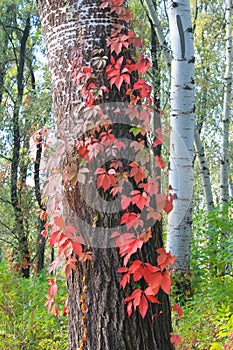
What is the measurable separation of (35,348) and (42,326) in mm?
266

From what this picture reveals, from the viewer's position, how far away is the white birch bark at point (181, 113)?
372 cm

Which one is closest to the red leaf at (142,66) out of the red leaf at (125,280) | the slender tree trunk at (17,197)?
the red leaf at (125,280)

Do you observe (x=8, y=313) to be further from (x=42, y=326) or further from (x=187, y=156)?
(x=187, y=156)

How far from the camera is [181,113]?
370 cm

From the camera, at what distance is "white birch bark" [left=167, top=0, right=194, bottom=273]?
147 inches

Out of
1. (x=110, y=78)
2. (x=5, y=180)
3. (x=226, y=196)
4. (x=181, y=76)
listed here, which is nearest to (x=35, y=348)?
(x=110, y=78)

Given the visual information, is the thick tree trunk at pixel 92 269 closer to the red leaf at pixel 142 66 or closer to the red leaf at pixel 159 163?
the red leaf at pixel 142 66

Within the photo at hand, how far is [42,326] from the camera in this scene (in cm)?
360

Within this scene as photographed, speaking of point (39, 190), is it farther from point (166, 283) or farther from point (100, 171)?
point (166, 283)

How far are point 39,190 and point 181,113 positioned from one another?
14.1 feet

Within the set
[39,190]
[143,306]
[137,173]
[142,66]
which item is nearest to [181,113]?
[142,66]

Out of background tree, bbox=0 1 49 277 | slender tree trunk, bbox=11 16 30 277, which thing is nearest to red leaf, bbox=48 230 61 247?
background tree, bbox=0 1 49 277

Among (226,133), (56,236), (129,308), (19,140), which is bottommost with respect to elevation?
(129,308)

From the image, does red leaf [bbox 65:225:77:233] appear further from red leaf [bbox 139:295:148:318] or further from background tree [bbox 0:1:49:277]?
background tree [bbox 0:1:49:277]
